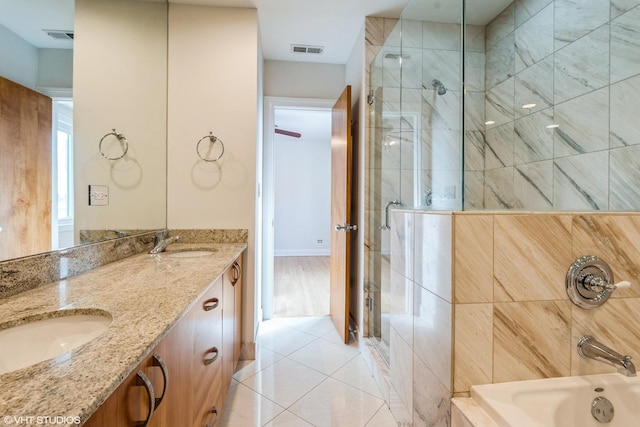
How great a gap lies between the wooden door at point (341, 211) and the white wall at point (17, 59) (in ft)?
5.70

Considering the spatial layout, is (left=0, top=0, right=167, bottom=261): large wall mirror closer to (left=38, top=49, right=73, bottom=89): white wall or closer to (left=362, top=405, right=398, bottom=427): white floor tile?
(left=38, top=49, right=73, bottom=89): white wall

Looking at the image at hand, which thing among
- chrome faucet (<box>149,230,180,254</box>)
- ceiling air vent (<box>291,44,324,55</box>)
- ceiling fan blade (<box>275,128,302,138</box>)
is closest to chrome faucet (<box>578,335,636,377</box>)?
chrome faucet (<box>149,230,180,254</box>)

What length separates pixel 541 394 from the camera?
0.90m

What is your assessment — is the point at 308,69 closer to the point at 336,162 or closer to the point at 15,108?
the point at 336,162

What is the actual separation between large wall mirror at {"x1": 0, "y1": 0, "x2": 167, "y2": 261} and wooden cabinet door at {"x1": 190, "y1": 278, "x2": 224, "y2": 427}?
2.00 ft

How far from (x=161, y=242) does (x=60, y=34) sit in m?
1.07

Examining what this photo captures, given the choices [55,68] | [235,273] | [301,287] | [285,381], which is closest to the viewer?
[55,68]

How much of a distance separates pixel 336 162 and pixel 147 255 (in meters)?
1.68

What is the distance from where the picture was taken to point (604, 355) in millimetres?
927

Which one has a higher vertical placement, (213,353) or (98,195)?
(98,195)

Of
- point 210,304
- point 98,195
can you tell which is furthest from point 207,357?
point 98,195

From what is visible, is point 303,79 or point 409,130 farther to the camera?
point 303,79

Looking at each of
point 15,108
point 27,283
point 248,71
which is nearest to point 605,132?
point 248,71

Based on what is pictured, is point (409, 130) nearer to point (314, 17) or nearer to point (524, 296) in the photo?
point (314, 17)
